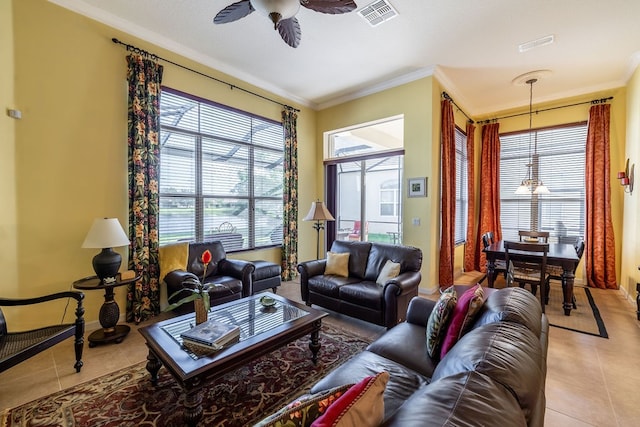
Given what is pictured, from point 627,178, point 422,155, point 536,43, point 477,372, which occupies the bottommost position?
point 477,372

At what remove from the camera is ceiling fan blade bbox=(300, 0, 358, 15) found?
2154mm

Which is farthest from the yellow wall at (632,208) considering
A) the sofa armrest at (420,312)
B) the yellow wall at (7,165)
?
the yellow wall at (7,165)

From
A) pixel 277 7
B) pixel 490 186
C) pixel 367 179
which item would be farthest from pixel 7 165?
pixel 490 186

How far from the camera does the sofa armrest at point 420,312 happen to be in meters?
2.19

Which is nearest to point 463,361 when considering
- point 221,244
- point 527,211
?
point 221,244

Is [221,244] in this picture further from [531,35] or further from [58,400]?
[531,35]

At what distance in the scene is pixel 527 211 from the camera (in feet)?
18.5

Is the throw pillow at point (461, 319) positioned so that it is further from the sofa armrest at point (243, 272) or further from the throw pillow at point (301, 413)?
the sofa armrest at point (243, 272)

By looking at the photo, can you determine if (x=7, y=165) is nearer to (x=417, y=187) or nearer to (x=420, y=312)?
(x=420, y=312)

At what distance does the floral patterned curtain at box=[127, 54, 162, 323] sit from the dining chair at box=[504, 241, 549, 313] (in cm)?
471

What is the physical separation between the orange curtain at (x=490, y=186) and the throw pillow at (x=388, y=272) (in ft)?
12.1

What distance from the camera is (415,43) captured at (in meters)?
3.58

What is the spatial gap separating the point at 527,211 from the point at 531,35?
11.6 feet

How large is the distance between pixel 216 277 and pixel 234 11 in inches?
119
